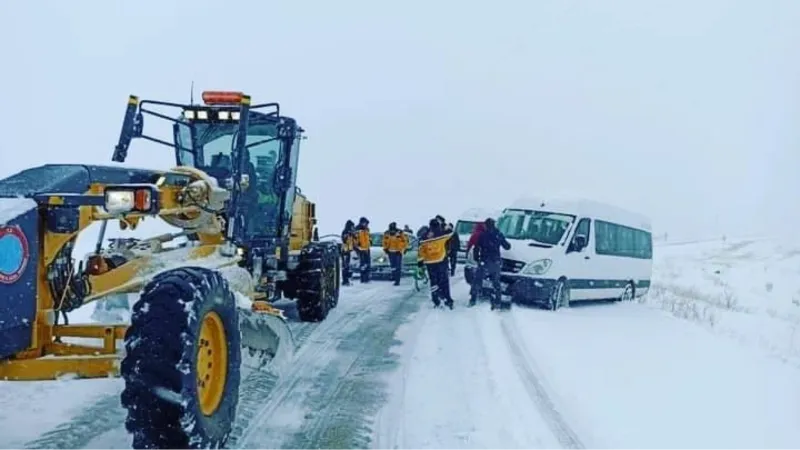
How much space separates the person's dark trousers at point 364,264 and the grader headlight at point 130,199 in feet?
45.4

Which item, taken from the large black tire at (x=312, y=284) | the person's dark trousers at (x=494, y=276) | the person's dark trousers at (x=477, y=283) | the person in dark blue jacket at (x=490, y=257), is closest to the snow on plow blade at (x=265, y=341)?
the large black tire at (x=312, y=284)

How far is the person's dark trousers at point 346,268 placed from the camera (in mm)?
18653

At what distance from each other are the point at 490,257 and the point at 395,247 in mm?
5453

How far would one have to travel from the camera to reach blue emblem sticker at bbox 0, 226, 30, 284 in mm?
4035

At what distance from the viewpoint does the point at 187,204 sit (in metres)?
Answer: 6.09

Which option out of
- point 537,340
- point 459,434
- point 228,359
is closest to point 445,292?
point 537,340

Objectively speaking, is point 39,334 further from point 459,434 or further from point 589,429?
point 589,429

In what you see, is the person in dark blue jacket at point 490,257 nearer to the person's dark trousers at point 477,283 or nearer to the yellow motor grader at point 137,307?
the person's dark trousers at point 477,283

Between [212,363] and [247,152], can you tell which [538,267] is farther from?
[212,363]

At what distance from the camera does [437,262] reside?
14117mm

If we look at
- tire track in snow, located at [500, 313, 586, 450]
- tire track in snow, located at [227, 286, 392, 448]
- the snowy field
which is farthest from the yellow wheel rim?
tire track in snow, located at [500, 313, 586, 450]

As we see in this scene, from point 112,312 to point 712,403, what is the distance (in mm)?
7228

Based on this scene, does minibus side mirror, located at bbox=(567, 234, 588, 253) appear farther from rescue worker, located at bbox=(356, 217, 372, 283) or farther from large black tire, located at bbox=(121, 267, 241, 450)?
large black tire, located at bbox=(121, 267, 241, 450)

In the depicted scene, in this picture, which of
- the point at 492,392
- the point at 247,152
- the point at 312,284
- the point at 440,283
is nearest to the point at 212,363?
the point at 492,392
